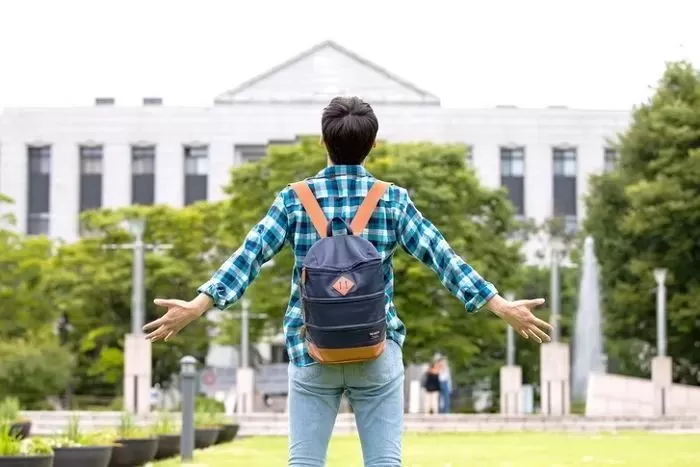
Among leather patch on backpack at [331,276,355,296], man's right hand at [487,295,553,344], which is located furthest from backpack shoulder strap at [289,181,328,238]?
man's right hand at [487,295,553,344]

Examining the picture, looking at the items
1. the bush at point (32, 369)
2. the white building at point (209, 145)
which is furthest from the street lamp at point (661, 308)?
the white building at point (209, 145)

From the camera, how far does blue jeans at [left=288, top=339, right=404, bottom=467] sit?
18.0 feet

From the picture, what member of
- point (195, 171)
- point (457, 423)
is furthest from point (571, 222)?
point (457, 423)

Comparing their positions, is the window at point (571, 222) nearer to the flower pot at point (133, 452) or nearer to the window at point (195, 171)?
the window at point (195, 171)

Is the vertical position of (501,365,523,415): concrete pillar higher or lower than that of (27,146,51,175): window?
lower

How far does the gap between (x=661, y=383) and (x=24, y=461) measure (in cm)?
3449

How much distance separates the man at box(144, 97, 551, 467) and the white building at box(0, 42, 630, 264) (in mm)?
75750

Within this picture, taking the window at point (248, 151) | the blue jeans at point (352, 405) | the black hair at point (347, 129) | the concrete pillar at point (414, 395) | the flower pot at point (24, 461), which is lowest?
the concrete pillar at point (414, 395)

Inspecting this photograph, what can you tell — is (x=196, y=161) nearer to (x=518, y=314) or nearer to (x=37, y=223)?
(x=37, y=223)

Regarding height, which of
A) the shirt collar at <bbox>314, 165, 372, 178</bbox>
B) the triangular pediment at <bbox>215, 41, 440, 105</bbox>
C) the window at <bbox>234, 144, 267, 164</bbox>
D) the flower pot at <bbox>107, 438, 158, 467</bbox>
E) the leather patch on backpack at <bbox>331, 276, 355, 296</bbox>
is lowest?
the flower pot at <bbox>107, 438, 158, 467</bbox>

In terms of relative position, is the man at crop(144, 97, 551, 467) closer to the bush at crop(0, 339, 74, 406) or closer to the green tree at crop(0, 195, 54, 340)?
the bush at crop(0, 339, 74, 406)

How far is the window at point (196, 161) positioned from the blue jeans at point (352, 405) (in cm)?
7850

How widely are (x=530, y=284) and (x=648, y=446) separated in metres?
52.4

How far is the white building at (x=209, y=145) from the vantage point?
3231 inches
